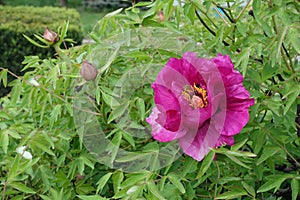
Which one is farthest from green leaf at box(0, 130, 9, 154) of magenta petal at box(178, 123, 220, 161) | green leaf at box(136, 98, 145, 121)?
magenta petal at box(178, 123, 220, 161)

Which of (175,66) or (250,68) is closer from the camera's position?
(175,66)

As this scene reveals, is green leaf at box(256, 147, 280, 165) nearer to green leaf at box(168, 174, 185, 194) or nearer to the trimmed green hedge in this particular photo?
green leaf at box(168, 174, 185, 194)

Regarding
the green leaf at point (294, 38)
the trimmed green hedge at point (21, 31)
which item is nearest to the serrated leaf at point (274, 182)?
the green leaf at point (294, 38)

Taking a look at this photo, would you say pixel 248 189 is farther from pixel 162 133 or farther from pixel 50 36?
pixel 50 36

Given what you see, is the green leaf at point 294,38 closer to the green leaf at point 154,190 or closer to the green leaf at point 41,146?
the green leaf at point 154,190

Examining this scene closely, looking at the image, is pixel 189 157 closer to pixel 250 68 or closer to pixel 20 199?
pixel 250 68

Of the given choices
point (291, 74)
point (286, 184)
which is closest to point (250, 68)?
point (291, 74)
